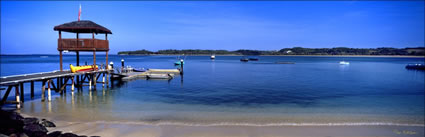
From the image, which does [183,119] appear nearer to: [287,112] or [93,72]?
[287,112]

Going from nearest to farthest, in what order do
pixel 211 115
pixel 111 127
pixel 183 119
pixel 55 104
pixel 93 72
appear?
pixel 111 127 → pixel 183 119 → pixel 211 115 → pixel 55 104 → pixel 93 72

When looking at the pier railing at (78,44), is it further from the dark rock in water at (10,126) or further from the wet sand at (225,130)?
the dark rock in water at (10,126)

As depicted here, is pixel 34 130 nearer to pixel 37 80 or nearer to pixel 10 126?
pixel 10 126

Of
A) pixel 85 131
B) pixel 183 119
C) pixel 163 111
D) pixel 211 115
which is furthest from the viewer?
pixel 163 111

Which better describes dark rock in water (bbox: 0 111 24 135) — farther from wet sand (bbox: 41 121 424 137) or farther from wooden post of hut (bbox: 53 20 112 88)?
wooden post of hut (bbox: 53 20 112 88)

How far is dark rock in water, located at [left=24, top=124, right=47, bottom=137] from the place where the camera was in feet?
30.2

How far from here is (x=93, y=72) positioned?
77.2ft

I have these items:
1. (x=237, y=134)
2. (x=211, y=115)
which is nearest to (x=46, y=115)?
(x=211, y=115)

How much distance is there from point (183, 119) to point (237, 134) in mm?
3531

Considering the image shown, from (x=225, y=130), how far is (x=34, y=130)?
7.03 metres

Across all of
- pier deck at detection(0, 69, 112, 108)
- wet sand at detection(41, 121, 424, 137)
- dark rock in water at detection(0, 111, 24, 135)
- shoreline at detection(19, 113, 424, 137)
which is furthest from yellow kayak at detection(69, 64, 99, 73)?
dark rock in water at detection(0, 111, 24, 135)

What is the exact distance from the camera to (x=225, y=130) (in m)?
11.7

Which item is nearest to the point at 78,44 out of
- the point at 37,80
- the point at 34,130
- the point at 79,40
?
the point at 79,40

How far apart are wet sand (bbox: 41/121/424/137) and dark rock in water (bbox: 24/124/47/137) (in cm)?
77
